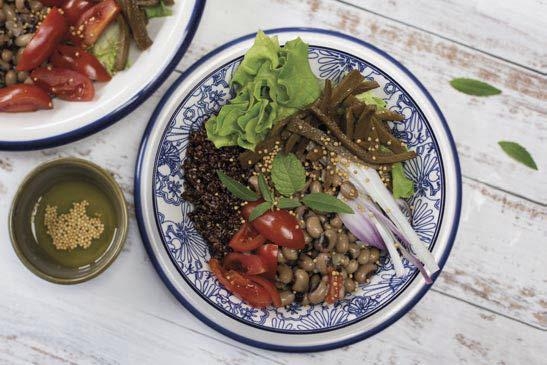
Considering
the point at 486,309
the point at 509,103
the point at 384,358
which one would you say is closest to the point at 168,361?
the point at 384,358

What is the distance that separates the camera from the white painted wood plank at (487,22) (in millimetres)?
1850

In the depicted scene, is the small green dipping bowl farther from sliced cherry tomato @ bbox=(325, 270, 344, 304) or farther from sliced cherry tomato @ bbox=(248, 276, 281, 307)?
sliced cherry tomato @ bbox=(325, 270, 344, 304)

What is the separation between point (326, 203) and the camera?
167cm

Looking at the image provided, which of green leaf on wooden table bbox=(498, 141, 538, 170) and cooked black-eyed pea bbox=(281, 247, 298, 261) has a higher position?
green leaf on wooden table bbox=(498, 141, 538, 170)

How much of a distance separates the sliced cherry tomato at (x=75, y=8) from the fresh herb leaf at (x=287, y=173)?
0.74 meters

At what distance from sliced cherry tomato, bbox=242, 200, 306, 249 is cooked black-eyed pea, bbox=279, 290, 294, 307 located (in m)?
0.15

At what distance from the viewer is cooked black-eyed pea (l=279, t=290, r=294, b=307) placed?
5.70 feet

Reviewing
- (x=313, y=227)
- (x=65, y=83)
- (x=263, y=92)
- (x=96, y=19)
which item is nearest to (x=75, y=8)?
(x=96, y=19)

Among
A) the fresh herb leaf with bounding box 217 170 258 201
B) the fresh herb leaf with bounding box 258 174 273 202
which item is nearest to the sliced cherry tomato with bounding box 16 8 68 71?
the fresh herb leaf with bounding box 217 170 258 201

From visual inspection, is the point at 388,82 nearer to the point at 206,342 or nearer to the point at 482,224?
the point at 482,224

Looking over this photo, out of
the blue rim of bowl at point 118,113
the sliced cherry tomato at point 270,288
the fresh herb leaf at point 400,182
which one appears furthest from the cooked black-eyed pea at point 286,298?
the blue rim of bowl at point 118,113

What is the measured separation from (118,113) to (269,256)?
2.04 ft

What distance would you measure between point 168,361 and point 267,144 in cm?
81

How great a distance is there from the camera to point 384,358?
75.3 inches
